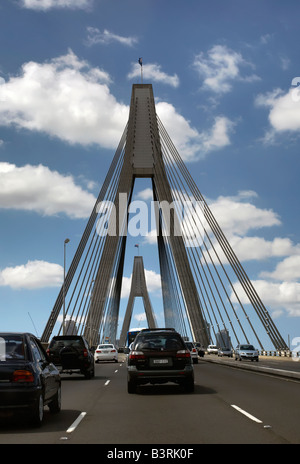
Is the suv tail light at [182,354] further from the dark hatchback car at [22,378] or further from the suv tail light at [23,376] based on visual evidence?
the suv tail light at [23,376]

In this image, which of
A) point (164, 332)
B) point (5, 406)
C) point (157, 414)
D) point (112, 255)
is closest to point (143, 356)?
point (164, 332)

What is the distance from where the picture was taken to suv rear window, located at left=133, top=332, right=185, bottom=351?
1589 cm

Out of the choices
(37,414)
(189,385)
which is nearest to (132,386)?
(189,385)

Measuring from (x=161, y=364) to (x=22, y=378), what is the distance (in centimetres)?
642

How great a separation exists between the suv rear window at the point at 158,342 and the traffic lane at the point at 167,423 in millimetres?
1264

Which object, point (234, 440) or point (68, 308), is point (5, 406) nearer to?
point (234, 440)

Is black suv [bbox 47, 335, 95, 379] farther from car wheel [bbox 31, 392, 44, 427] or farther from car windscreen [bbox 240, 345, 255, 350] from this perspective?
car windscreen [bbox 240, 345, 255, 350]

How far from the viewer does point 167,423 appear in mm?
9852

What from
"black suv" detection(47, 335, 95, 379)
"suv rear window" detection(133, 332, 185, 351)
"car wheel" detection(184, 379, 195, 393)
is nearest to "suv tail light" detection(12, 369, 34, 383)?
"suv rear window" detection(133, 332, 185, 351)

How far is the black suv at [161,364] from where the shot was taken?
15.5 meters

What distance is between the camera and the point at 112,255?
49.5 metres

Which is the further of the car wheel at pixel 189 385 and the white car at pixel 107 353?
the white car at pixel 107 353

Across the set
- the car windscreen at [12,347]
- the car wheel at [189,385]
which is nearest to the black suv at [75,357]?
the car wheel at [189,385]
